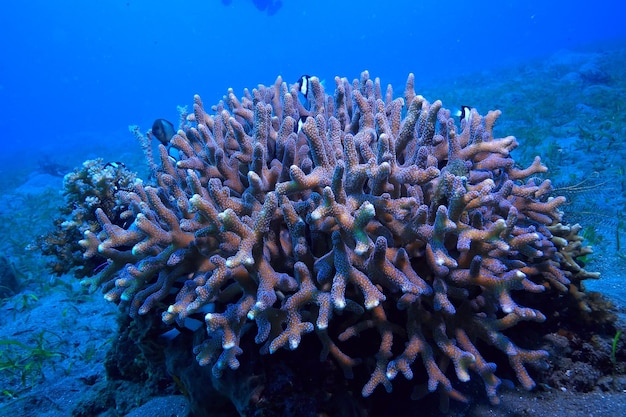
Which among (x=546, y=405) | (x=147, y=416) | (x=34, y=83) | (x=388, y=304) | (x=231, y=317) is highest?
(x=34, y=83)

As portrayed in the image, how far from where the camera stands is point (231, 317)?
2.41 meters

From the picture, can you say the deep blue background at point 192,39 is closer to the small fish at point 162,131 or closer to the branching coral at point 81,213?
the small fish at point 162,131

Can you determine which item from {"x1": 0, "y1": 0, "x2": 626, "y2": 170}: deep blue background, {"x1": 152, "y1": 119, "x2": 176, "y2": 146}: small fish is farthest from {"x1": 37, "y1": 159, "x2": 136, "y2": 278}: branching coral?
{"x1": 0, "y1": 0, "x2": 626, "y2": 170}: deep blue background

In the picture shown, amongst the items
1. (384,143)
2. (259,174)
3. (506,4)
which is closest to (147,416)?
(259,174)

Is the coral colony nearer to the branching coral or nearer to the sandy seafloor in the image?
the sandy seafloor

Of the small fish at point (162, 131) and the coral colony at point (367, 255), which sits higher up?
the small fish at point (162, 131)

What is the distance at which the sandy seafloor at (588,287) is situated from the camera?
2721 mm

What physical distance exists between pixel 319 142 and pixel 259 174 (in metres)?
0.62

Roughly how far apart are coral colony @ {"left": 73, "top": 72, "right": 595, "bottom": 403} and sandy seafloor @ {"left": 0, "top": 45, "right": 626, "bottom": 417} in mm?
659

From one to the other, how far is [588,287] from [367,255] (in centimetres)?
283

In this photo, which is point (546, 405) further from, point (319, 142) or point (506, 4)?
point (506, 4)

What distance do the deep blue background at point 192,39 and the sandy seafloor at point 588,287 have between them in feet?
353

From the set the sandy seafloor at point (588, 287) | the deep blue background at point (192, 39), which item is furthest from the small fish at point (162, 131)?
the deep blue background at point (192, 39)

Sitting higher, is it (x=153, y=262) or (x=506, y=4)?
(x=506, y=4)
